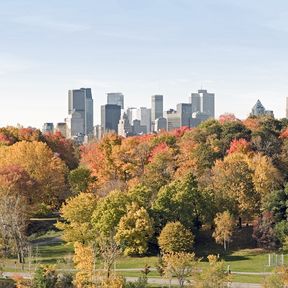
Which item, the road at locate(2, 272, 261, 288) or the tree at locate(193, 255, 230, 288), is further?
the road at locate(2, 272, 261, 288)

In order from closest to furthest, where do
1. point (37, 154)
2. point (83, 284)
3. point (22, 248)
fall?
1. point (83, 284)
2. point (22, 248)
3. point (37, 154)

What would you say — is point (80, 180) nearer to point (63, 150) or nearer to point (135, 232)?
point (135, 232)

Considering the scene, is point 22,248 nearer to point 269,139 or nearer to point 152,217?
point 152,217

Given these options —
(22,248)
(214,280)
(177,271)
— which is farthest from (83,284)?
(22,248)

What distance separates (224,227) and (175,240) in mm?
5266

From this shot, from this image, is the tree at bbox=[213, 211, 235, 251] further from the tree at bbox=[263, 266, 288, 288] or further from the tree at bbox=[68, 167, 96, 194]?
the tree at bbox=[68, 167, 96, 194]

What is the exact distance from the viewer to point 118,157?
78.5 meters

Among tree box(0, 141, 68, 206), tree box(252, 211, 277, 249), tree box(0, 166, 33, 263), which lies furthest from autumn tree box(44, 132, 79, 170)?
tree box(252, 211, 277, 249)

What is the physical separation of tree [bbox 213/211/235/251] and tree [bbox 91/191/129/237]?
29.5 feet

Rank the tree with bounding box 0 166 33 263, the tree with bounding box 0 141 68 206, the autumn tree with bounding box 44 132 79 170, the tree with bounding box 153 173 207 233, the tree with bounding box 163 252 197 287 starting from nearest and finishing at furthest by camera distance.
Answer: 1. the tree with bounding box 163 252 197 287
2. the tree with bounding box 0 166 33 263
3. the tree with bounding box 153 173 207 233
4. the tree with bounding box 0 141 68 206
5. the autumn tree with bounding box 44 132 79 170

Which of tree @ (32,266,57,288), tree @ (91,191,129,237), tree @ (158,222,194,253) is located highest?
tree @ (91,191,129,237)

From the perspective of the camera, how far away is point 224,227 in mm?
55500

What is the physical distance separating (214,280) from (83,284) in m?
9.52

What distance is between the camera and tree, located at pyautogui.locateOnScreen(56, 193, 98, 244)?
57.4 m
